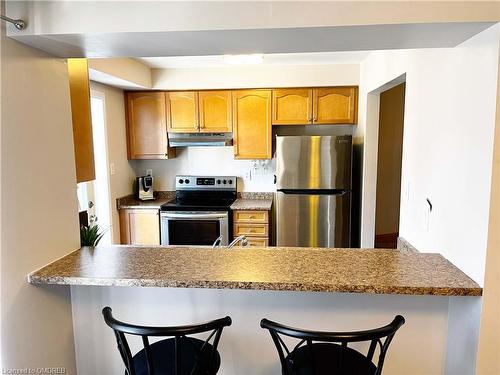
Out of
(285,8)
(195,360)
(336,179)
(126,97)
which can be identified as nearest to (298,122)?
(336,179)

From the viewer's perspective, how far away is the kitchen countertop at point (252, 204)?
3.58 meters

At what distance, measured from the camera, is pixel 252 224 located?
363 centimetres

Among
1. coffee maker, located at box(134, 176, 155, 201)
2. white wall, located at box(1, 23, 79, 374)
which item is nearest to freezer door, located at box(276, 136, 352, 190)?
coffee maker, located at box(134, 176, 155, 201)

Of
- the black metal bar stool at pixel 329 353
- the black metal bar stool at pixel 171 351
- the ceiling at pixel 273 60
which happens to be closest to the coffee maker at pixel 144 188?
the ceiling at pixel 273 60

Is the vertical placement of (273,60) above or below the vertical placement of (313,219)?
above

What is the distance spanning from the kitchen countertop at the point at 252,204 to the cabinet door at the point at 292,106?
0.89 meters

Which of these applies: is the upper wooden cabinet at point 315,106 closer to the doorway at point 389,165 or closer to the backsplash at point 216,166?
the backsplash at point 216,166

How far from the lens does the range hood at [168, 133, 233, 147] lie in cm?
375

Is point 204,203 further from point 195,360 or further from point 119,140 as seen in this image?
point 195,360

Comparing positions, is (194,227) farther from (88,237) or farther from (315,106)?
(315,106)

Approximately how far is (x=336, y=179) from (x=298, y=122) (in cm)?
76

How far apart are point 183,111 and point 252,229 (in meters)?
1.49

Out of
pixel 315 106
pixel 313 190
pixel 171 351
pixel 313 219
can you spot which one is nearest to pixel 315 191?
pixel 313 190

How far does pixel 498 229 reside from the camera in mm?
1171
